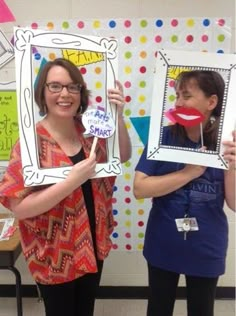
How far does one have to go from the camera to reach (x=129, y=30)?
5.98 feet

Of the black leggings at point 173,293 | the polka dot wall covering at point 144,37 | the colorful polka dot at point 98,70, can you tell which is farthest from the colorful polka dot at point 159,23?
the black leggings at point 173,293

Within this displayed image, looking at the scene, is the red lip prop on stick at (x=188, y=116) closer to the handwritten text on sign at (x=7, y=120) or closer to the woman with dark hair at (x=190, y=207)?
the woman with dark hair at (x=190, y=207)

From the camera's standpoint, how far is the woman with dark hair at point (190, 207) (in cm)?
113

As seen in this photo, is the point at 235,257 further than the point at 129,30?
Yes

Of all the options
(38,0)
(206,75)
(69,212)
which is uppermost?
(38,0)

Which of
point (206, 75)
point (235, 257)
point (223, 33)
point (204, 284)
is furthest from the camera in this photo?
point (235, 257)

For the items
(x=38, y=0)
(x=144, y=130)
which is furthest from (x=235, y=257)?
(x=38, y=0)

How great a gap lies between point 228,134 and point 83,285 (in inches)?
29.6

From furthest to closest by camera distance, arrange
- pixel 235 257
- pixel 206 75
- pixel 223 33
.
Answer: pixel 235 257
pixel 223 33
pixel 206 75

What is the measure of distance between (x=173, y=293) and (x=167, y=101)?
0.69 m

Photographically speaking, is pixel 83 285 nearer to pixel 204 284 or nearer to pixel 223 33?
pixel 204 284

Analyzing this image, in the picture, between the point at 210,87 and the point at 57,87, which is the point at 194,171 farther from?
the point at 57,87

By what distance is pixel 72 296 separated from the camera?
4.18 ft

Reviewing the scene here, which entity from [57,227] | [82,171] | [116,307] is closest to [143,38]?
[82,171]
